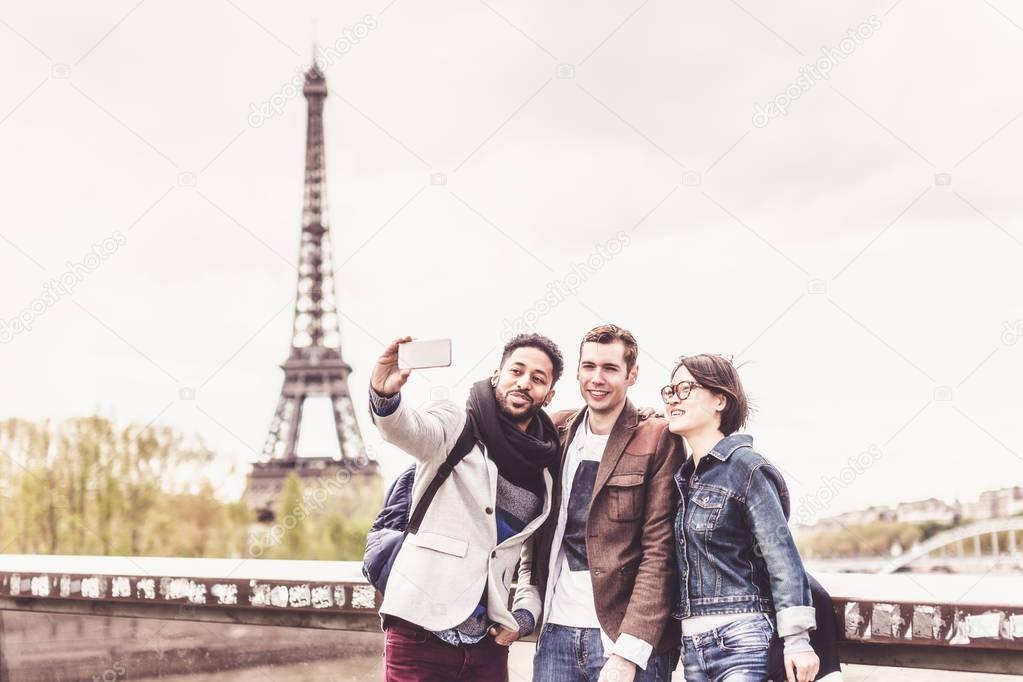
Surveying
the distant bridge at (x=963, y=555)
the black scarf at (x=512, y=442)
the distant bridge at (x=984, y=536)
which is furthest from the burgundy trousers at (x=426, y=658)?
the distant bridge at (x=984, y=536)

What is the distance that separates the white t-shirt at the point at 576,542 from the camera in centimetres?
331

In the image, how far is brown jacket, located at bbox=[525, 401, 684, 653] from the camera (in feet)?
10.5

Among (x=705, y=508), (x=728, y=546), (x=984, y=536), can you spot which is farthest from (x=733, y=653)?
(x=984, y=536)

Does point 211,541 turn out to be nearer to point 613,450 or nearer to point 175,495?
point 175,495

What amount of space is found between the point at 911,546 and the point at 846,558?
7.84 metres

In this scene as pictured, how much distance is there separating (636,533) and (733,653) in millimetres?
482

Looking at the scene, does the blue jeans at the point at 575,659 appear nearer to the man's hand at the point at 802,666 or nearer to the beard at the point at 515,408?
the man's hand at the point at 802,666

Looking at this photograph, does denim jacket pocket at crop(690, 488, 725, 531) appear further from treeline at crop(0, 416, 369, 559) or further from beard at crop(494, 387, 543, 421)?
treeline at crop(0, 416, 369, 559)

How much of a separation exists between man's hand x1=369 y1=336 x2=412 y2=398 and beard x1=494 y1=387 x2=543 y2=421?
419 mm

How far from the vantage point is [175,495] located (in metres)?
27.8

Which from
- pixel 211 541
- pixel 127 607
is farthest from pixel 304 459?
pixel 127 607

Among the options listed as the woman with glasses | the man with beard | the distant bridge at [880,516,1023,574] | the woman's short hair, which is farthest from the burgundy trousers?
the distant bridge at [880,516,1023,574]

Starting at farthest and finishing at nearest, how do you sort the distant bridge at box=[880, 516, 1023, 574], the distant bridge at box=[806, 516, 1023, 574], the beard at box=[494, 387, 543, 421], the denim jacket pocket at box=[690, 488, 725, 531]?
the distant bridge at box=[880, 516, 1023, 574] → the distant bridge at box=[806, 516, 1023, 574] → the beard at box=[494, 387, 543, 421] → the denim jacket pocket at box=[690, 488, 725, 531]

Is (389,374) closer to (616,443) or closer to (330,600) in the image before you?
(616,443)
